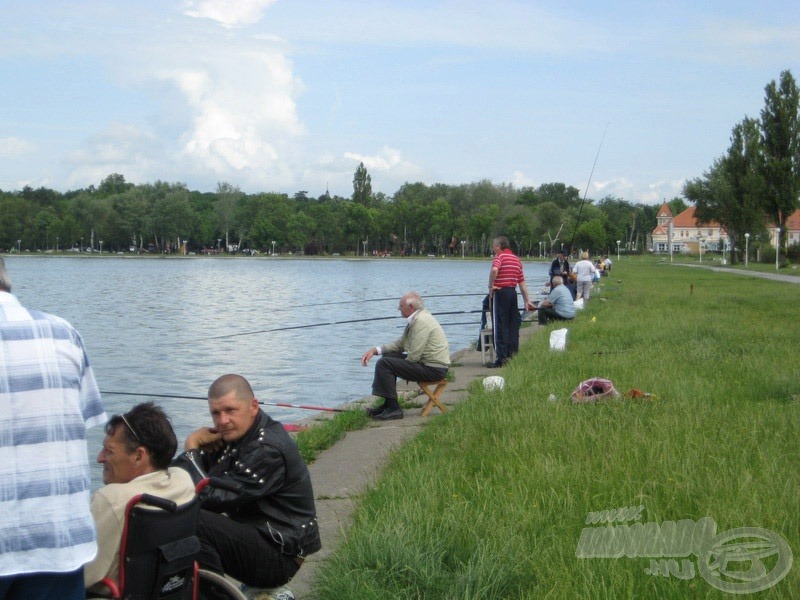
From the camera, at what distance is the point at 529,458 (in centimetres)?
606

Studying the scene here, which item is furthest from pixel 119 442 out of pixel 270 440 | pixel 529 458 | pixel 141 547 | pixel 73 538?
pixel 529 458

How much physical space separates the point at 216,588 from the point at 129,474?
2.48ft

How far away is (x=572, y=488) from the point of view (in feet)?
17.4

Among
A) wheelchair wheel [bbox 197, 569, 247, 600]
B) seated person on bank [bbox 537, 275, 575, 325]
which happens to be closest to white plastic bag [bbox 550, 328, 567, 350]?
seated person on bank [bbox 537, 275, 575, 325]

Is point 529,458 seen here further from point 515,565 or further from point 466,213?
point 466,213

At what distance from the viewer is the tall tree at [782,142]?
57656mm

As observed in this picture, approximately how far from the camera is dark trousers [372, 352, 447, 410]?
9.42m

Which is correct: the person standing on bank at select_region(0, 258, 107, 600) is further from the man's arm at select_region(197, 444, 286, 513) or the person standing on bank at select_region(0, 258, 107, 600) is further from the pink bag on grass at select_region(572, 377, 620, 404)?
the pink bag on grass at select_region(572, 377, 620, 404)

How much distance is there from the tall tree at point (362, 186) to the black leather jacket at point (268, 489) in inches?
6156

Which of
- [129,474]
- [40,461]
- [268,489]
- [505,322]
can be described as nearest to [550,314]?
[505,322]

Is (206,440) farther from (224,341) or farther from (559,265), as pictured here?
(559,265)

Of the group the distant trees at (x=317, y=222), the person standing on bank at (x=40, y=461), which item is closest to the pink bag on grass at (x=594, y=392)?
the person standing on bank at (x=40, y=461)

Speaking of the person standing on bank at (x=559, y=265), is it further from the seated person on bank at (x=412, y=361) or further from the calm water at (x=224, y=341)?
the seated person on bank at (x=412, y=361)

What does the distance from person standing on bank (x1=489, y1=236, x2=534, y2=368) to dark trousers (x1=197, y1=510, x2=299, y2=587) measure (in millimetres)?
8739
